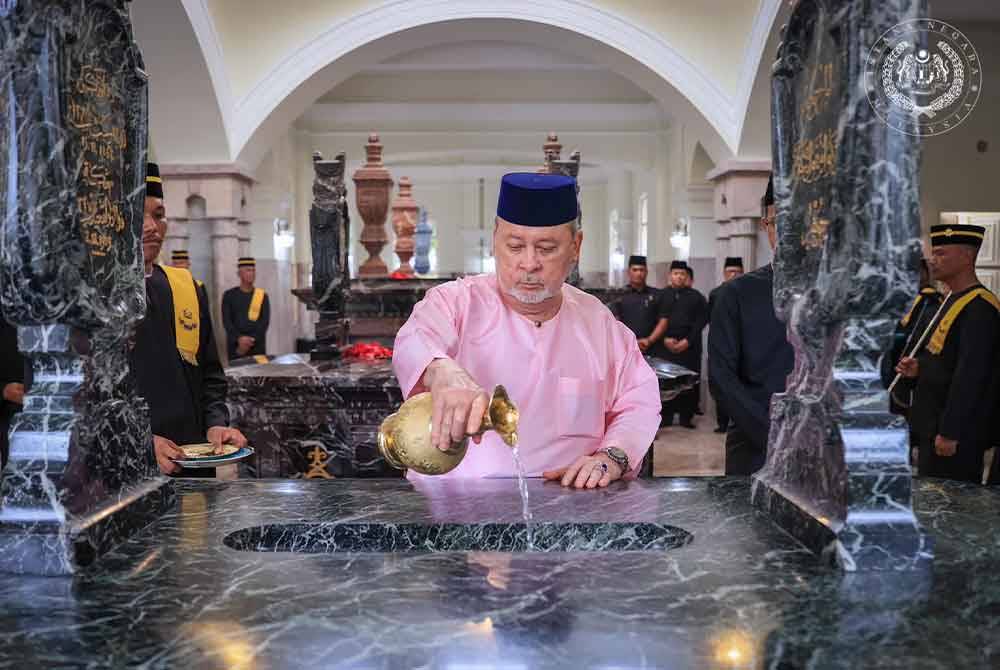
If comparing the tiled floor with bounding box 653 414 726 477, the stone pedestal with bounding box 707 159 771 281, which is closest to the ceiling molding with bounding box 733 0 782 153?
the stone pedestal with bounding box 707 159 771 281

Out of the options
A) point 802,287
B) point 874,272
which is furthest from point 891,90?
point 802,287

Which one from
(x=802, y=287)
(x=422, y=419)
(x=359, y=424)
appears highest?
(x=802, y=287)

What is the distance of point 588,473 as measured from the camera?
2.24m

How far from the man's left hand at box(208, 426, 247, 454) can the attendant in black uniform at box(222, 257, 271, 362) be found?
23.4 feet

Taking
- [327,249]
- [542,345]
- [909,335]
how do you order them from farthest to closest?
[327,249] < [909,335] < [542,345]

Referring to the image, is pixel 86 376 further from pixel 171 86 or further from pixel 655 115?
pixel 655 115

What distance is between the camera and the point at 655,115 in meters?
14.2

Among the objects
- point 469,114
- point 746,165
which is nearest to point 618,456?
point 746,165

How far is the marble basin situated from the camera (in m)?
1.82

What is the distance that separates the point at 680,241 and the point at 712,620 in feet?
39.1

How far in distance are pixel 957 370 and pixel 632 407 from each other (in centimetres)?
284

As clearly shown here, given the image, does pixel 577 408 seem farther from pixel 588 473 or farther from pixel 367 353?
pixel 367 353

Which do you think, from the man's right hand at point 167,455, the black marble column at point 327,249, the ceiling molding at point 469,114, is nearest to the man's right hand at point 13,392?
the man's right hand at point 167,455

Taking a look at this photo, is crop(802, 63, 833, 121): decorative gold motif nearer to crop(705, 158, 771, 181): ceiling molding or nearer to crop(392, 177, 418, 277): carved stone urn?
crop(392, 177, 418, 277): carved stone urn
